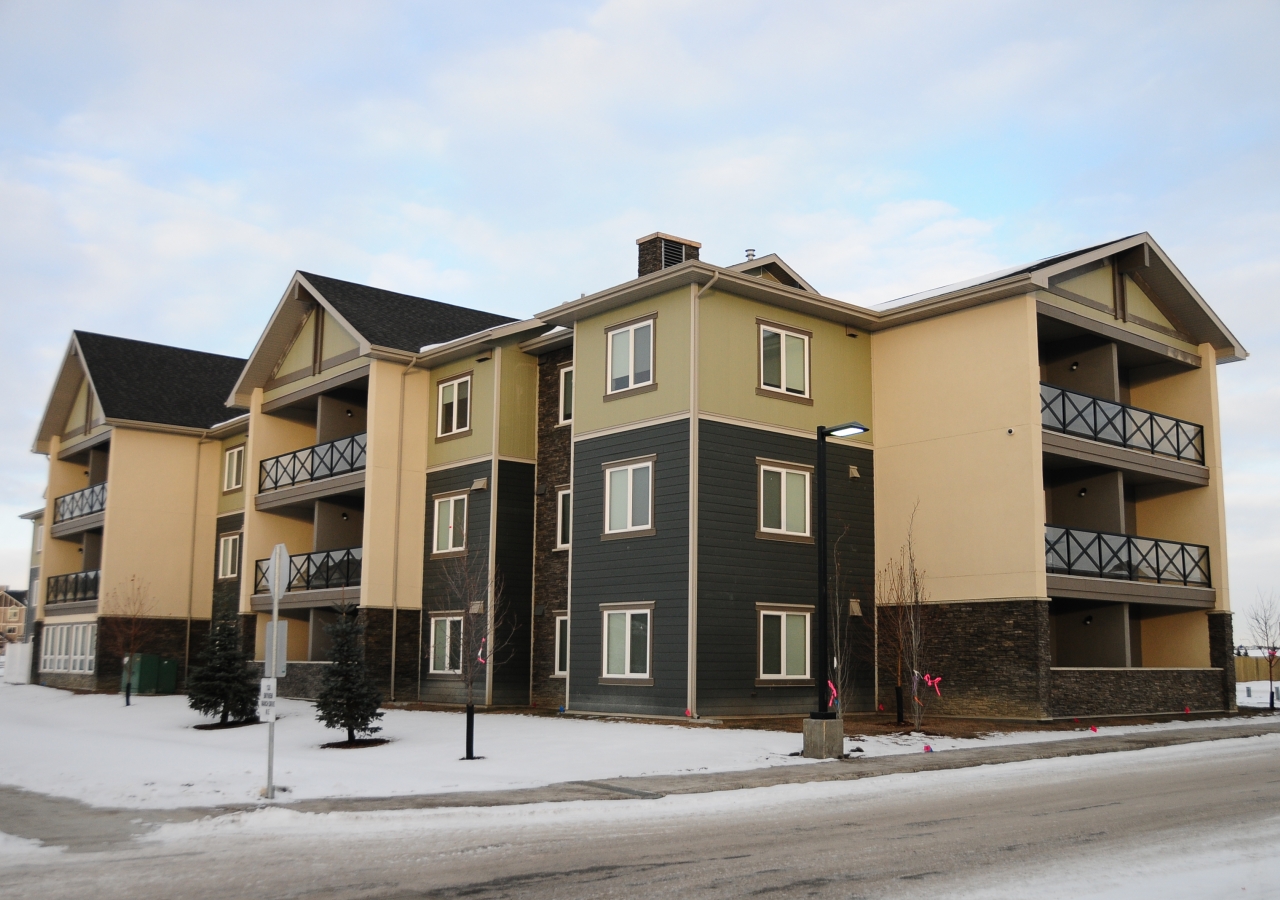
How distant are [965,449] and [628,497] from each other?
24.8 ft

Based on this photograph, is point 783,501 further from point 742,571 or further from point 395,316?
point 395,316

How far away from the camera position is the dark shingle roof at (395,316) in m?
32.7

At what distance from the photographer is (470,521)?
30406 mm

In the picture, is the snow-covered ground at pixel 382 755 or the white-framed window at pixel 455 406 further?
the white-framed window at pixel 455 406

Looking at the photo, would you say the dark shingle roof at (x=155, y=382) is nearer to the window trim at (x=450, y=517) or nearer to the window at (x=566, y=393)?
the window trim at (x=450, y=517)

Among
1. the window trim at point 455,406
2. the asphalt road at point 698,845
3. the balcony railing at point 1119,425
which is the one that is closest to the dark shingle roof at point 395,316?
the window trim at point 455,406

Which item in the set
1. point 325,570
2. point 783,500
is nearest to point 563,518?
point 783,500

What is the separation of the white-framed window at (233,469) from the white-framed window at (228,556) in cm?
177

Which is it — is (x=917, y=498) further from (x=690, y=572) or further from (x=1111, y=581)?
(x=690, y=572)

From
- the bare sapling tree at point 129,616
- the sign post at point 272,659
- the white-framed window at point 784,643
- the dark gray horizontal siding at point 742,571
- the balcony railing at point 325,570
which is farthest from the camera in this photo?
the bare sapling tree at point 129,616

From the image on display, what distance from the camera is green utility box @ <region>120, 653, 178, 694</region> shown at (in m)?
37.4

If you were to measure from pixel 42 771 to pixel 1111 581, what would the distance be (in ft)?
70.2

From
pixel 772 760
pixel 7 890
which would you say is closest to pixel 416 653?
pixel 772 760

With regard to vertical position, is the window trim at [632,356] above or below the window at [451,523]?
above
